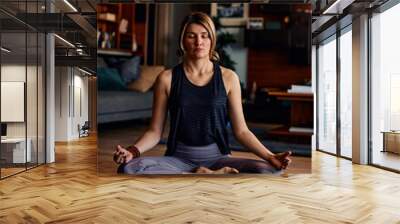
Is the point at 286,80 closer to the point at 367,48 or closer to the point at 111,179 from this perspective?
the point at 367,48

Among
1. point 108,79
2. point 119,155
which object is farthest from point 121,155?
point 108,79

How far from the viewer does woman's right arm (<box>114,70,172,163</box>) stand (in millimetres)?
5078

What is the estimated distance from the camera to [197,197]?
4012 mm

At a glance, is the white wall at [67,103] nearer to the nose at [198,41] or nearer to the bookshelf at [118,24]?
the bookshelf at [118,24]

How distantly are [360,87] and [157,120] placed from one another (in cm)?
303

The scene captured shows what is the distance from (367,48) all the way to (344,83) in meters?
0.77

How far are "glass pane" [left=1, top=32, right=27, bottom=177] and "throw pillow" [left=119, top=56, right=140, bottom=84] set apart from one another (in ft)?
4.24

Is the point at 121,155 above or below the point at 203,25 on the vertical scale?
below

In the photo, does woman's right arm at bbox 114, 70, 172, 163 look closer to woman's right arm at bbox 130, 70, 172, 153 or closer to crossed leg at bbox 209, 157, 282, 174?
woman's right arm at bbox 130, 70, 172, 153

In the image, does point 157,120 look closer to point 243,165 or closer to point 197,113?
point 197,113

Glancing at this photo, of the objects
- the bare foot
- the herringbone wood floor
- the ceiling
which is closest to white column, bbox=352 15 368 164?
the herringbone wood floor

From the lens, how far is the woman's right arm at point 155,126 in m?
5.08

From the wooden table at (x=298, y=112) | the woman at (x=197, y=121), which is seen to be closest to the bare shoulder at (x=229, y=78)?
the woman at (x=197, y=121)

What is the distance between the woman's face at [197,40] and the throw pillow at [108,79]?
3.08 ft
